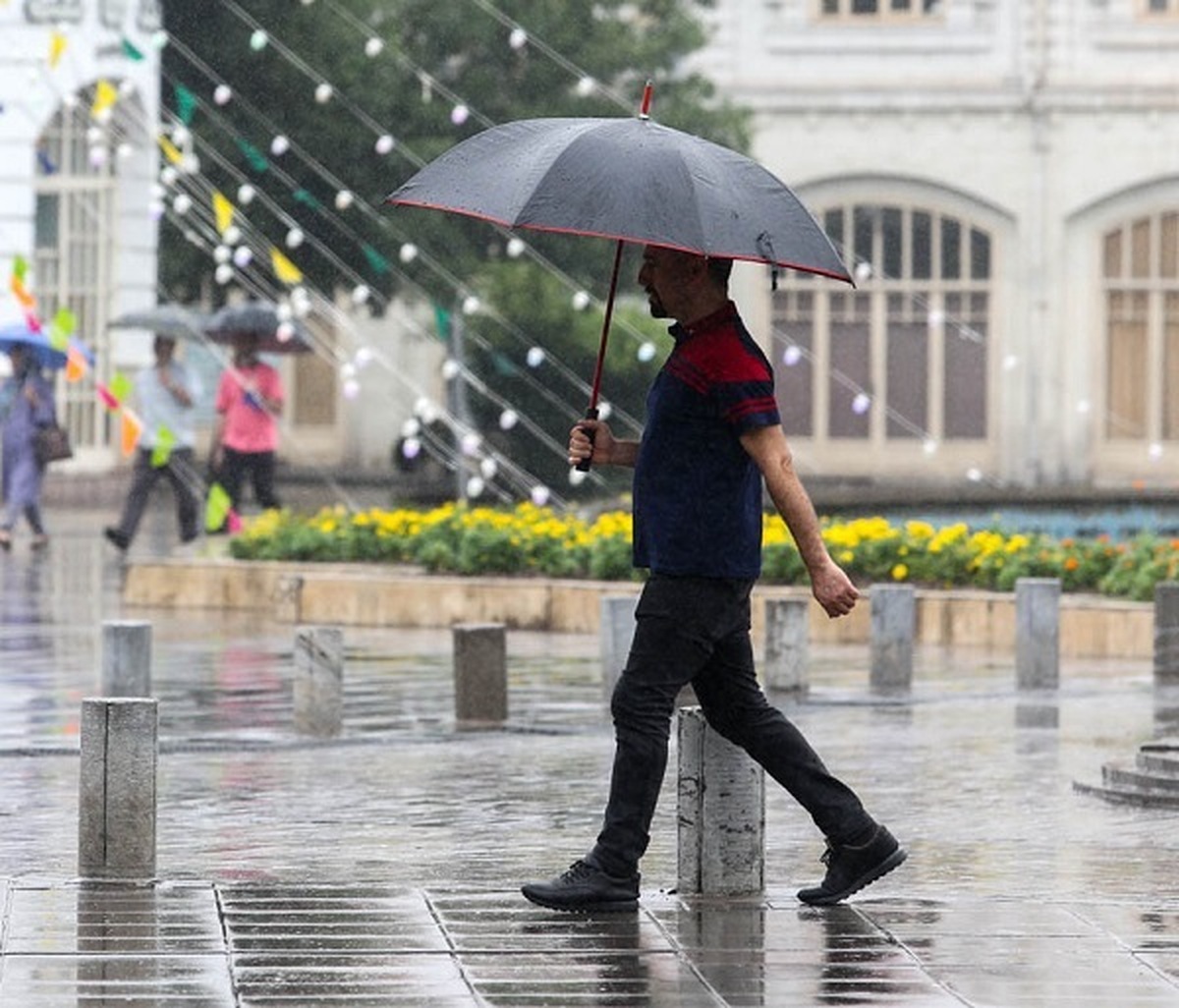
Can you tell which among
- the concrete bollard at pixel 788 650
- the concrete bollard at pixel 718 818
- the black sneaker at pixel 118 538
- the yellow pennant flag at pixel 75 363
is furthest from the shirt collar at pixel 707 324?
the black sneaker at pixel 118 538

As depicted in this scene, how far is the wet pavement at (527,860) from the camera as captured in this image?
320 inches

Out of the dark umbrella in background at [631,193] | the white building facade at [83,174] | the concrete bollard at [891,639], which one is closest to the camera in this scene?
the dark umbrella in background at [631,193]

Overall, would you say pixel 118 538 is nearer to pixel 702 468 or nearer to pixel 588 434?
pixel 588 434

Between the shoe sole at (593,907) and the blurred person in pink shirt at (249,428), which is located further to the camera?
the blurred person in pink shirt at (249,428)

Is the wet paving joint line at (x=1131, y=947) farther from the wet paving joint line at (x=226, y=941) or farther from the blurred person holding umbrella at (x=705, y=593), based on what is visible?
the wet paving joint line at (x=226, y=941)

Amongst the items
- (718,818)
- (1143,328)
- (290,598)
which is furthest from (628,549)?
(1143,328)

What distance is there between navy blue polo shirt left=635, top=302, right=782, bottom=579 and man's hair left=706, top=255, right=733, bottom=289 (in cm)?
22

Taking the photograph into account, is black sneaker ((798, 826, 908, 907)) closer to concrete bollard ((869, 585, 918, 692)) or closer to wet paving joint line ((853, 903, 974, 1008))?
wet paving joint line ((853, 903, 974, 1008))

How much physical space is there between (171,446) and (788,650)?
10135mm

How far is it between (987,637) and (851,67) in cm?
2403

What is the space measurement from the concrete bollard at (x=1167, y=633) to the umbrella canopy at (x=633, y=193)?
8442mm

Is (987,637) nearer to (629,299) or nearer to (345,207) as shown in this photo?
(345,207)

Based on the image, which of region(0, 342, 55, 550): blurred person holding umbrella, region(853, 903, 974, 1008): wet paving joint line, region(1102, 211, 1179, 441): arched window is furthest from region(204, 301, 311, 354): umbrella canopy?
region(853, 903, 974, 1008): wet paving joint line

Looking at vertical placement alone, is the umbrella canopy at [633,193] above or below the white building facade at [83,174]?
below
